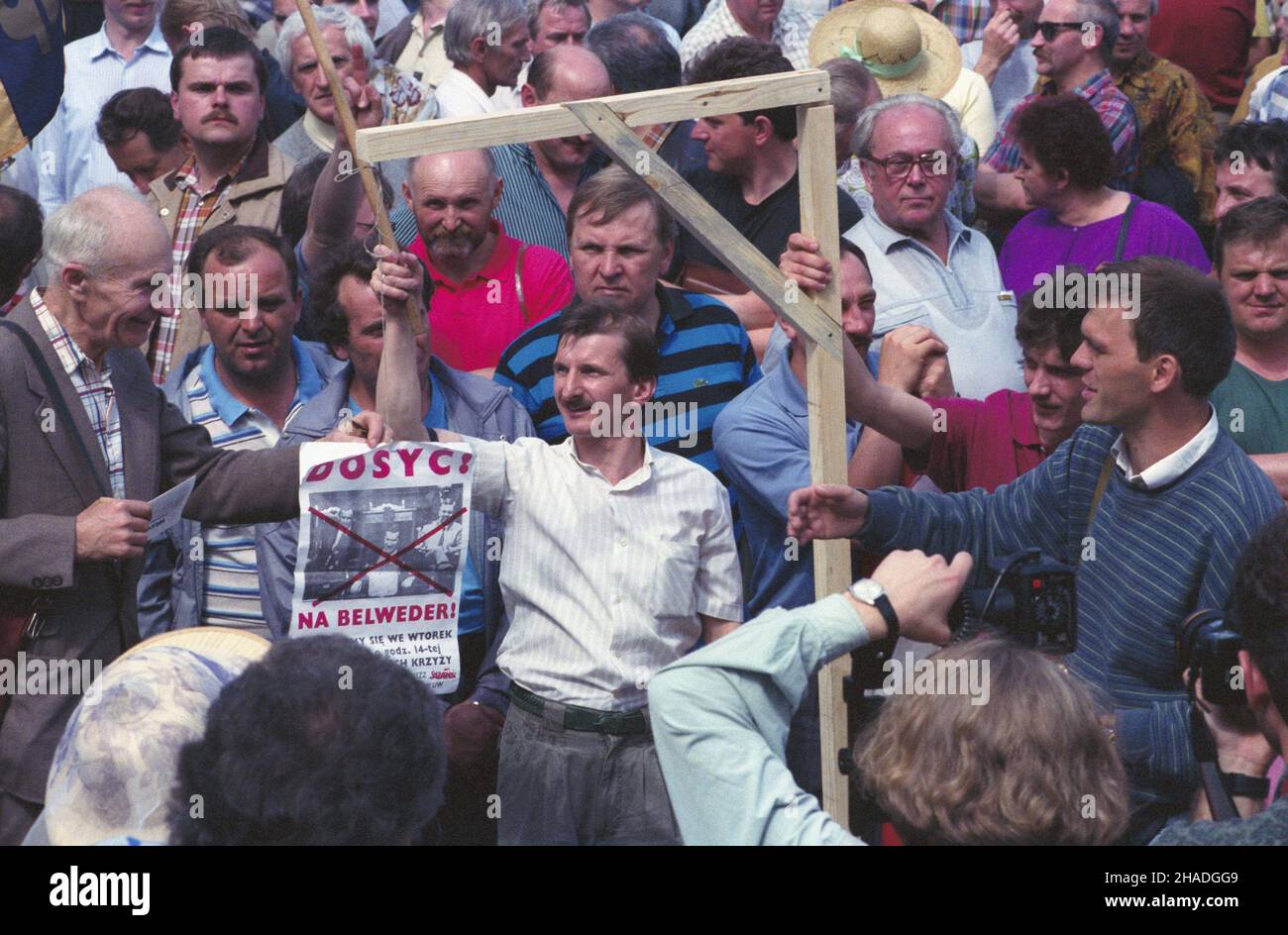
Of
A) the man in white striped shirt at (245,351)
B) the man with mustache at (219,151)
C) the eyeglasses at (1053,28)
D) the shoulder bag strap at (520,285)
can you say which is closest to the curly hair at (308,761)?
the man in white striped shirt at (245,351)

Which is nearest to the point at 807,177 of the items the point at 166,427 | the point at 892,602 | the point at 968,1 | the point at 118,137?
the point at 892,602

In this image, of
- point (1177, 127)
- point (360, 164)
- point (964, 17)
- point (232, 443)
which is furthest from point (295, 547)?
point (964, 17)

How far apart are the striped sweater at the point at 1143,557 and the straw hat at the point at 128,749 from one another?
1.84 meters

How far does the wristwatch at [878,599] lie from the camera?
2.79m

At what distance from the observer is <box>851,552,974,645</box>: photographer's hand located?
9.19 ft

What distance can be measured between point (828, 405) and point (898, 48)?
3.55 meters

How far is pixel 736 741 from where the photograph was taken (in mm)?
2629

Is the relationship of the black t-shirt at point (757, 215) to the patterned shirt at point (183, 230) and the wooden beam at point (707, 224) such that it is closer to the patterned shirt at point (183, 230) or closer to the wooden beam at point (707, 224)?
the patterned shirt at point (183, 230)

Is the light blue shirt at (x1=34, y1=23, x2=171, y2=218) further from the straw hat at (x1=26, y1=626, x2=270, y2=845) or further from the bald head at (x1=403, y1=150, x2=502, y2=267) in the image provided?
the straw hat at (x1=26, y1=626, x2=270, y2=845)

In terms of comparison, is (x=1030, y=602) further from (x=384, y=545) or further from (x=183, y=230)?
(x=183, y=230)

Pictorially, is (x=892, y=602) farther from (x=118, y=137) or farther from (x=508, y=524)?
(x=118, y=137)

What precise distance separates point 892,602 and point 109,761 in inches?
49.5

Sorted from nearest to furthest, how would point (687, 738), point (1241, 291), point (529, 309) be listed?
point (687, 738)
point (1241, 291)
point (529, 309)

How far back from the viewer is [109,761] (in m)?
2.65
